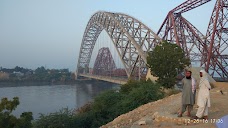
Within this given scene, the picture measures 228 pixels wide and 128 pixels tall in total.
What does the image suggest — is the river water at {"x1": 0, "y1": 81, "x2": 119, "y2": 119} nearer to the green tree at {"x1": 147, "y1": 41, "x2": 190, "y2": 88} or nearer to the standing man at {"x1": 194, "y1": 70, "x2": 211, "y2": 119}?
the green tree at {"x1": 147, "y1": 41, "x2": 190, "y2": 88}

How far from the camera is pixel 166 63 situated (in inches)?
838

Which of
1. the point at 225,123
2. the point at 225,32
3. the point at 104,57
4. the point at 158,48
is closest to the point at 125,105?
the point at 158,48

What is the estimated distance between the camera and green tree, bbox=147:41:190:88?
838 inches

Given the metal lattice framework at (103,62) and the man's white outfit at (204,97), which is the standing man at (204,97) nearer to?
the man's white outfit at (204,97)

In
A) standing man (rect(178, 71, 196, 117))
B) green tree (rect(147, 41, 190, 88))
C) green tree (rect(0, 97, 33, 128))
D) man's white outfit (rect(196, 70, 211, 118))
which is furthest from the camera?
green tree (rect(147, 41, 190, 88))

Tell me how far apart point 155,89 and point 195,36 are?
15421 millimetres

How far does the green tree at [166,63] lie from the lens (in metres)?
21.3

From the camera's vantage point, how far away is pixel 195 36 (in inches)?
1203

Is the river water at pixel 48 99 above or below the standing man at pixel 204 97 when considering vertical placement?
below

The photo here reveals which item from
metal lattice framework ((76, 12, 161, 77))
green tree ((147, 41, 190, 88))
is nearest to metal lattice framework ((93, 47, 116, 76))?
metal lattice framework ((76, 12, 161, 77))

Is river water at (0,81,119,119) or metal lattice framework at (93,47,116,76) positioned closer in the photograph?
river water at (0,81,119,119)

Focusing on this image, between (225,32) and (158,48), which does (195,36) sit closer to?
(225,32)

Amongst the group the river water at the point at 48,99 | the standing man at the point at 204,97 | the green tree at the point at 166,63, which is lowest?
the river water at the point at 48,99

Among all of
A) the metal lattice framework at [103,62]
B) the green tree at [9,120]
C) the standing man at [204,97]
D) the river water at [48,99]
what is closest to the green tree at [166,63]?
the river water at [48,99]
